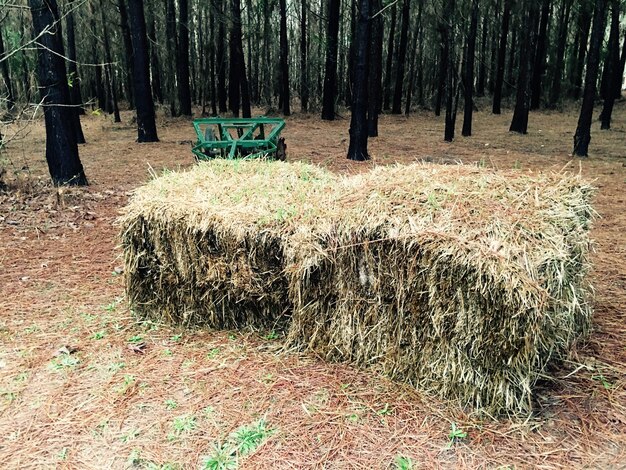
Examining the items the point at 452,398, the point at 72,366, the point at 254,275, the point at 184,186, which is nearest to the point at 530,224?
the point at 452,398

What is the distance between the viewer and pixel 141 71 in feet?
44.7

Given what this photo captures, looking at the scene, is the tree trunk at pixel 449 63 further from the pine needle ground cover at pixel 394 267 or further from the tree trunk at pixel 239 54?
the pine needle ground cover at pixel 394 267

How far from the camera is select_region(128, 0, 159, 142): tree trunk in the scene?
43.5 ft

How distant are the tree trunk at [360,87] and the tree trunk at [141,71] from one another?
642cm

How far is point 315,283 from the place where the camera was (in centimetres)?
320

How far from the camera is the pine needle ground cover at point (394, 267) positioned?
8.59 feet

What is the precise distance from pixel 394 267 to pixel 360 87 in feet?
27.5

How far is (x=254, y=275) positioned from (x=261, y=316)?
36 cm

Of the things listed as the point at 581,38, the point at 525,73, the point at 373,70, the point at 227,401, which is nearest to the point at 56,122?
the point at 227,401

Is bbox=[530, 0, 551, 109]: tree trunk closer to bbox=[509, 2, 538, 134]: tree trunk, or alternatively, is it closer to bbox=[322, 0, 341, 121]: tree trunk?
bbox=[509, 2, 538, 134]: tree trunk

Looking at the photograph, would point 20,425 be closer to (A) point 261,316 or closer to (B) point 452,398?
(A) point 261,316

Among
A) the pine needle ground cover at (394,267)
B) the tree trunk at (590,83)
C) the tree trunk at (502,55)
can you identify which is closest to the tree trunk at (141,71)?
the pine needle ground cover at (394,267)

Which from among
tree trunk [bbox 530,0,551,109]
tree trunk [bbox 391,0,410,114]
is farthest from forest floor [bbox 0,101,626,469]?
tree trunk [bbox 530,0,551,109]

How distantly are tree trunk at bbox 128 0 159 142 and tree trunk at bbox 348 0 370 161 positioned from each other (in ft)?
21.1
